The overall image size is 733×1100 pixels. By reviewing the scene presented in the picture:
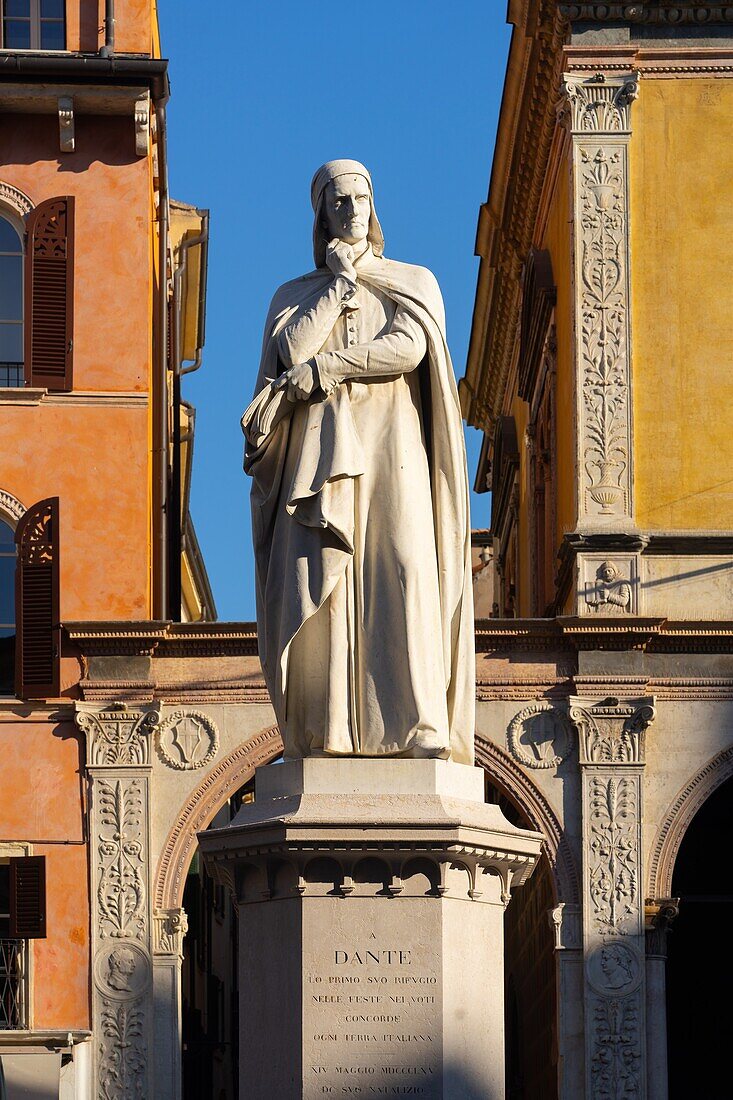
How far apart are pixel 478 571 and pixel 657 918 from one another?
1045 inches

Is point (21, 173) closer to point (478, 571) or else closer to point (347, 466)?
point (347, 466)

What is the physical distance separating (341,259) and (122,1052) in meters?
16.9

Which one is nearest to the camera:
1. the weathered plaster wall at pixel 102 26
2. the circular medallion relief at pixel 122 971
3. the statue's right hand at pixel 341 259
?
the statue's right hand at pixel 341 259

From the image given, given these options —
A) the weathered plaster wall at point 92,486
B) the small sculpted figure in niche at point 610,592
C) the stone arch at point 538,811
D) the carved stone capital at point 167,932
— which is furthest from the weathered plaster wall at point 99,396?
the small sculpted figure in niche at point 610,592

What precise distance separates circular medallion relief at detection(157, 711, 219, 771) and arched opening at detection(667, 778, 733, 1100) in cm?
520

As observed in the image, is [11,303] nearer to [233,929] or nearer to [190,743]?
[190,743]

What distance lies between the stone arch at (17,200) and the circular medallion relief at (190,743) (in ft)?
18.4

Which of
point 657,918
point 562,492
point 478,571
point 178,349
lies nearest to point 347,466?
point 657,918

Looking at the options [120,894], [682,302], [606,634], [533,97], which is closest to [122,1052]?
[120,894]

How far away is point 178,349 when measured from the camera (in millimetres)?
37812

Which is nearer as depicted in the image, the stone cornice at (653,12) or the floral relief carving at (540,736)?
the floral relief carving at (540,736)

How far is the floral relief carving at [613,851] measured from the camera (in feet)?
84.6

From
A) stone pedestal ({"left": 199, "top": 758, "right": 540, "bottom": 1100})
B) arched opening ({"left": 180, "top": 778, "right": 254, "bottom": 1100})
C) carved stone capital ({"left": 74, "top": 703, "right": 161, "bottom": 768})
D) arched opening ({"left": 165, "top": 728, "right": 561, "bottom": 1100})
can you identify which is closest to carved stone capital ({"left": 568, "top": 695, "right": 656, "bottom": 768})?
arched opening ({"left": 165, "top": 728, "right": 561, "bottom": 1100})

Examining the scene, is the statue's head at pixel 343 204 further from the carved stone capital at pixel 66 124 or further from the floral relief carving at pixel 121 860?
the carved stone capital at pixel 66 124
